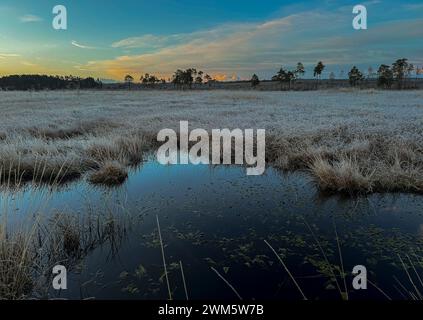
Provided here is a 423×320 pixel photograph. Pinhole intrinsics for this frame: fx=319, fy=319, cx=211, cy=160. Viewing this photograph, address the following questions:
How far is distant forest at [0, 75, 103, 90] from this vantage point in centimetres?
8600

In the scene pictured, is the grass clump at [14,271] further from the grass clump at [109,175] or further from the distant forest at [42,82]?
the distant forest at [42,82]

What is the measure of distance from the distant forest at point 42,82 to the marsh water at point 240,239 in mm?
Answer: 85140

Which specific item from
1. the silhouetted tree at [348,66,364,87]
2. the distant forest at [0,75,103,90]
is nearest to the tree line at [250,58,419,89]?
the silhouetted tree at [348,66,364,87]

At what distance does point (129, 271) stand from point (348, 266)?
12.4ft

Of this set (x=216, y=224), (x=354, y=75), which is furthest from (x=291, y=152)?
(x=354, y=75)

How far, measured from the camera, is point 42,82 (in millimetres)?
92312

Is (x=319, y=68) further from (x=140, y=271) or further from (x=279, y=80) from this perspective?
(x=140, y=271)

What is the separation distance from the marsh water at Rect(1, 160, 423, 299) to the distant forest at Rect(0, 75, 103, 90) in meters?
85.1

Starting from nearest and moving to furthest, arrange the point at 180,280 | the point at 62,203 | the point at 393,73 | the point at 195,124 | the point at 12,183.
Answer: the point at 180,280 → the point at 62,203 → the point at 12,183 → the point at 195,124 → the point at 393,73

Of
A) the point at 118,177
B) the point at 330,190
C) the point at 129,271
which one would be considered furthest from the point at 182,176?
the point at 129,271

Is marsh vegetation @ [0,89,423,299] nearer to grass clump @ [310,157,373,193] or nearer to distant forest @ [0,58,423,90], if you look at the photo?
grass clump @ [310,157,373,193]

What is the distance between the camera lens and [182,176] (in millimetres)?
11164

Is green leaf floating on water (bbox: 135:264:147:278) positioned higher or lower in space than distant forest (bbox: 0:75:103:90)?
lower
